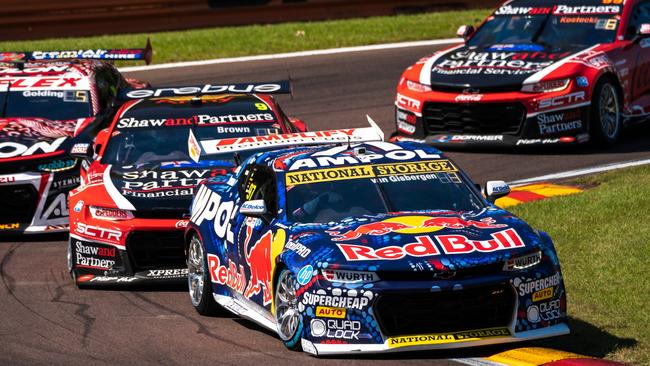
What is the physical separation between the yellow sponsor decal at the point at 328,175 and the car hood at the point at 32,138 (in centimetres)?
512

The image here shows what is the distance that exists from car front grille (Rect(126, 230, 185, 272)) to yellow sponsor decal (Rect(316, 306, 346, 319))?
3.07 m

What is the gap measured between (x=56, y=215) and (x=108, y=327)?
13.6 ft

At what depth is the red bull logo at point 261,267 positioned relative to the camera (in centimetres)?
903

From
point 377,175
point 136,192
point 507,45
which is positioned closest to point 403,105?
point 507,45

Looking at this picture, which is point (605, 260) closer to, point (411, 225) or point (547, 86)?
point (411, 225)

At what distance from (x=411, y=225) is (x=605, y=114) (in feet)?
25.7

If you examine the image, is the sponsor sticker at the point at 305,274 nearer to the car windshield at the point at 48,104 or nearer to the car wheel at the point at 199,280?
the car wheel at the point at 199,280

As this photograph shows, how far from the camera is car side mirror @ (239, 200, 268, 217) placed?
30.3 feet

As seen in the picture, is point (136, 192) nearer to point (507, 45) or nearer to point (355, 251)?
point (355, 251)

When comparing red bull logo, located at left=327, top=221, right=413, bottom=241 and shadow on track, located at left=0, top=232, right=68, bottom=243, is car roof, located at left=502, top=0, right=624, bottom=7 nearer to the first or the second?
shadow on track, located at left=0, top=232, right=68, bottom=243

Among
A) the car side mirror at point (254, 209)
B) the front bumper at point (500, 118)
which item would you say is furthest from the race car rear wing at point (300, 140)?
the front bumper at point (500, 118)

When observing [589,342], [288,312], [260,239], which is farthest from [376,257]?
[589,342]

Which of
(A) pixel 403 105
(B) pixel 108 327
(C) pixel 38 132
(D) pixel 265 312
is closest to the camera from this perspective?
(D) pixel 265 312

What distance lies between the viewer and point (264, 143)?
38.0 feet
